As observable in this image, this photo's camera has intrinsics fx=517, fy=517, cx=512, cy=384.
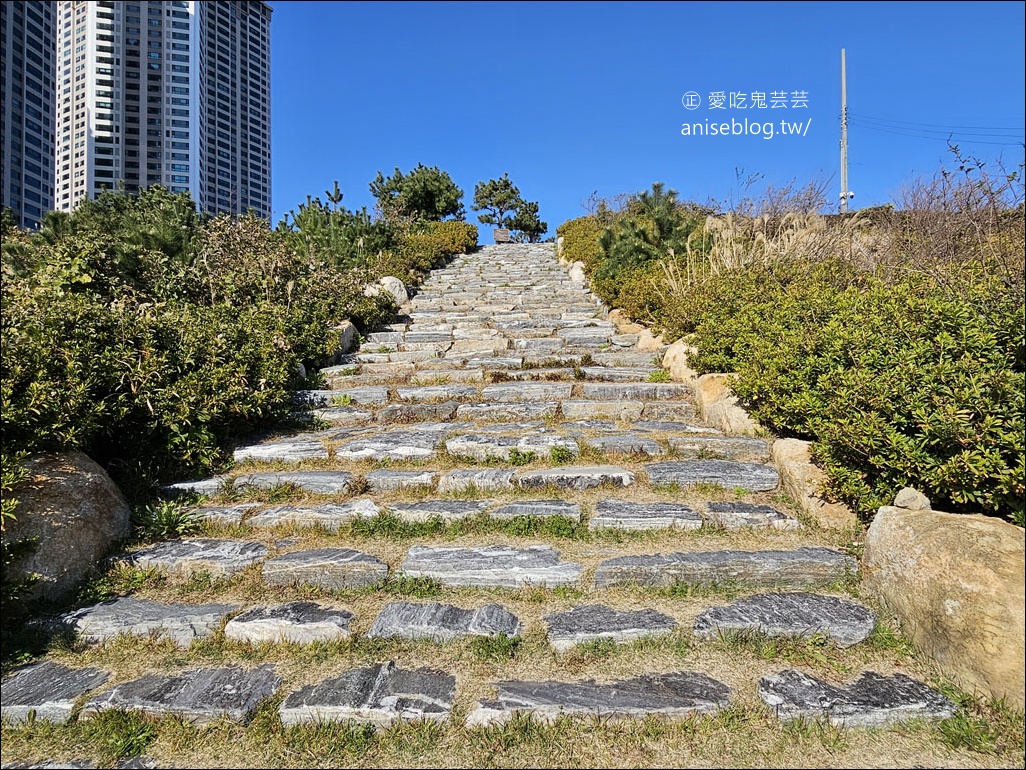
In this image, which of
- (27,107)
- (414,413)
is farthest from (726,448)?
(27,107)

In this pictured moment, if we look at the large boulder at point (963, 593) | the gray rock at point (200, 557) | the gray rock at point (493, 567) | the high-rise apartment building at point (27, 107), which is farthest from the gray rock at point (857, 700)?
the high-rise apartment building at point (27, 107)

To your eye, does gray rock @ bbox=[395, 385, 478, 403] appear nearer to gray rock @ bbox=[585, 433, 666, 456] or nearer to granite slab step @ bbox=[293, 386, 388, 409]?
granite slab step @ bbox=[293, 386, 388, 409]

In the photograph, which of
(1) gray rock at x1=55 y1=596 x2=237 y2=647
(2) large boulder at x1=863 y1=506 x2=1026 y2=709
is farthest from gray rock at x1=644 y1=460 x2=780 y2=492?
(1) gray rock at x1=55 y1=596 x2=237 y2=647

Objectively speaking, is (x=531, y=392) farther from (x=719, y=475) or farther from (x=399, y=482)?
(x=719, y=475)

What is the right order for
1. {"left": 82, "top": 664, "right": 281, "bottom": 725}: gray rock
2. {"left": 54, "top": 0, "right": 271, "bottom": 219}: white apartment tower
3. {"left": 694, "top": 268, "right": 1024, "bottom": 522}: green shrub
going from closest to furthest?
1. {"left": 82, "top": 664, "right": 281, "bottom": 725}: gray rock
2. {"left": 694, "top": 268, "right": 1024, "bottom": 522}: green shrub
3. {"left": 54, "top": 0, "right": 271, "bottom": 219}: white apartment tower

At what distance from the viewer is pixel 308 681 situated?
6.44 ft

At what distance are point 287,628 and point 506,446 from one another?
194 cm

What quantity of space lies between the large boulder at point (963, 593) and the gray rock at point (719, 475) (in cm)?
105

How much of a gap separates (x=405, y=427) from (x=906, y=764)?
11.9ft

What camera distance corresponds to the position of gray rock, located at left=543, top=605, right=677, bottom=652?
2139 mm

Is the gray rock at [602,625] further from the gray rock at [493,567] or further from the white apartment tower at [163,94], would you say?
the white apartment tower at [163,94]

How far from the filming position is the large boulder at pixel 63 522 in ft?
7.89

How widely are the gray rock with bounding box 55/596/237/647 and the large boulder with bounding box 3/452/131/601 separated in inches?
9.8

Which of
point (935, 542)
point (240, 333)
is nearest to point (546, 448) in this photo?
point (935, 542)
